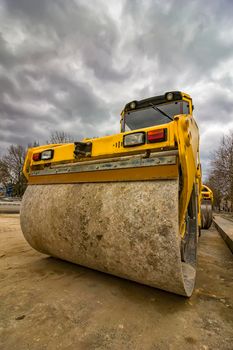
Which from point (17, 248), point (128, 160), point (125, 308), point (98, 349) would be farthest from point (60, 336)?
point (17, 248)

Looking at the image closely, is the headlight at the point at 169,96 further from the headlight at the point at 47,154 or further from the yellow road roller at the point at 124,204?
the headlight at the point at 47,154

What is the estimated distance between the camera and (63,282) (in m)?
2.13

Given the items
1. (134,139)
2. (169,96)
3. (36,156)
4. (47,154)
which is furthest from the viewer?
(169,96)

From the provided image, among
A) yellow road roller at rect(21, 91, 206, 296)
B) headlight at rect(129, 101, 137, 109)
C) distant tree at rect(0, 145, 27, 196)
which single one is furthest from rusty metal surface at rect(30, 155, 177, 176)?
distant tree at rect(0, 145, 27, 196)

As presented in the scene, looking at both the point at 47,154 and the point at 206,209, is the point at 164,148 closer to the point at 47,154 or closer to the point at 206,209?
the point at 47,154

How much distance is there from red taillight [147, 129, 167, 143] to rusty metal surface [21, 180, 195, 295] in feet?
1.23

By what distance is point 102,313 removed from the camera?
1.61 meters

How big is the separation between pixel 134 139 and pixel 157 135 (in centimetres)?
22

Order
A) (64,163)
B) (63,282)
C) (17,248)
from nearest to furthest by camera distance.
A: (63,282) < (64,163) < (17,248)

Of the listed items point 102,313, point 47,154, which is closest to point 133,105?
point 47,154

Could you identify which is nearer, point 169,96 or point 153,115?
point 169,96

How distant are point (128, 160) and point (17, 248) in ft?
9.88

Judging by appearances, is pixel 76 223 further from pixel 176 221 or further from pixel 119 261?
pixel 176 221

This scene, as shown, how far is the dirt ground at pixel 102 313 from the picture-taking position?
1299 mm
